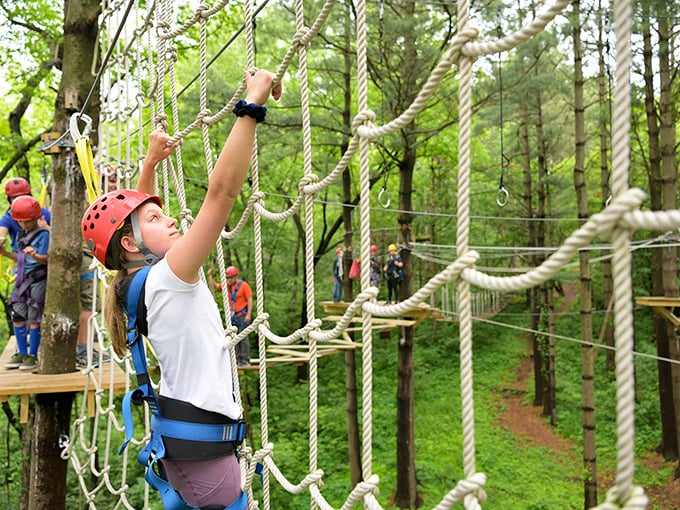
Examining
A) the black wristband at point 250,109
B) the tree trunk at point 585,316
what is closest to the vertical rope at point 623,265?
the black wristband at point 250,109

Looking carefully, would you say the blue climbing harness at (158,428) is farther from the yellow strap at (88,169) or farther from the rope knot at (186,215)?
the yellow strap at (88,169)

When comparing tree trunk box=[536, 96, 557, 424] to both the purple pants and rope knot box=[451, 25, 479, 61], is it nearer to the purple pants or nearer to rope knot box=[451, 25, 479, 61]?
the purple pants

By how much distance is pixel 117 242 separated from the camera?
1.33 m

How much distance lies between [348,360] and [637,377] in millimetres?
6318

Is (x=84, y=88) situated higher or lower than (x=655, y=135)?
lower

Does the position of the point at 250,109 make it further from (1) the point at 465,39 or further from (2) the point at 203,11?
(2) the point at 203,11

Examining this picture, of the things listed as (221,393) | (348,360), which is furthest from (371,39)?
(221,393)

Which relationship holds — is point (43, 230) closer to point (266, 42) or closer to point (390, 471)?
point (266, 42)

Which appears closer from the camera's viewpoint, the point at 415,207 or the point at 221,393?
the point at 221,393

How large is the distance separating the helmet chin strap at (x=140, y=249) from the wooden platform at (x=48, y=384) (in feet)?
4.62

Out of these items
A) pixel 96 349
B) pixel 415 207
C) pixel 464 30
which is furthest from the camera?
pixel 415 207

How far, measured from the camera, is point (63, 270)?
3.01 meters

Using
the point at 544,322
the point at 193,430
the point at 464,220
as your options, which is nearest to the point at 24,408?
the point at 193,430

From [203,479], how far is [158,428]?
15 cm
